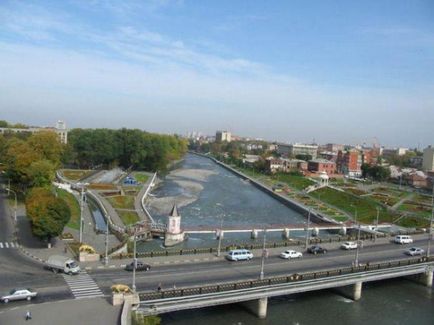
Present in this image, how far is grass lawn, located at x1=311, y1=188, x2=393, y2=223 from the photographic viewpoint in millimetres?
79631

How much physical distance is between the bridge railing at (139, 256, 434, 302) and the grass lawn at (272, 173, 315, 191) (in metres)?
74.4

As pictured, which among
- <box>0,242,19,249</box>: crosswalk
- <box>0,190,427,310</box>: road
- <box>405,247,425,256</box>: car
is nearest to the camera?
<box>0,190,427,310</box>: road

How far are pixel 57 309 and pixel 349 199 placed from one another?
74.9 meters

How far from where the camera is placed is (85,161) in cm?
12588

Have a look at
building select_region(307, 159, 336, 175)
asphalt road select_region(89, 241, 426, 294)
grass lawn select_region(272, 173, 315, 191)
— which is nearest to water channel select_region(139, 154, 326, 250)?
grass lawn select_region(272, 173, 315, 191)

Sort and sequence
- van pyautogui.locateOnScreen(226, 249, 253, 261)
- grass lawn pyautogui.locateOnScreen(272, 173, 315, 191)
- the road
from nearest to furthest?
the road, van pyautogui.locateOnScreen(226, 249, 253, 261), grass lawn pyautogui.locateOnScreen(272, 173, 315, 191)

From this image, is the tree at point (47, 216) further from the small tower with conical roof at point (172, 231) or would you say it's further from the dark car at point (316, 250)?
the dark car at point (316, 250)

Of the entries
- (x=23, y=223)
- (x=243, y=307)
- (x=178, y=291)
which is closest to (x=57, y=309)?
(x=178, y=291)

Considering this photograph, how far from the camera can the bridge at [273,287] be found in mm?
29766

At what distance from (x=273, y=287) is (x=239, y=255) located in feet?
24.8

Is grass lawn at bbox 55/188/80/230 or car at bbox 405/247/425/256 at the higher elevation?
car at bbox 405/247/425/256

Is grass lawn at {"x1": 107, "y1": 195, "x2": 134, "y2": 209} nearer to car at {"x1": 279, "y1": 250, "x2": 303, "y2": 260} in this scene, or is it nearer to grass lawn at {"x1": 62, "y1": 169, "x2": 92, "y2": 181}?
grass lawn at {"x1": 62, "y1": 169, "x2": 92, "y2": 181}

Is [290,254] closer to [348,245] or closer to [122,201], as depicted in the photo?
[348,245]

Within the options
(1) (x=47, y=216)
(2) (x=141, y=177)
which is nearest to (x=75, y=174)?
(2) (x=141, y=177)
